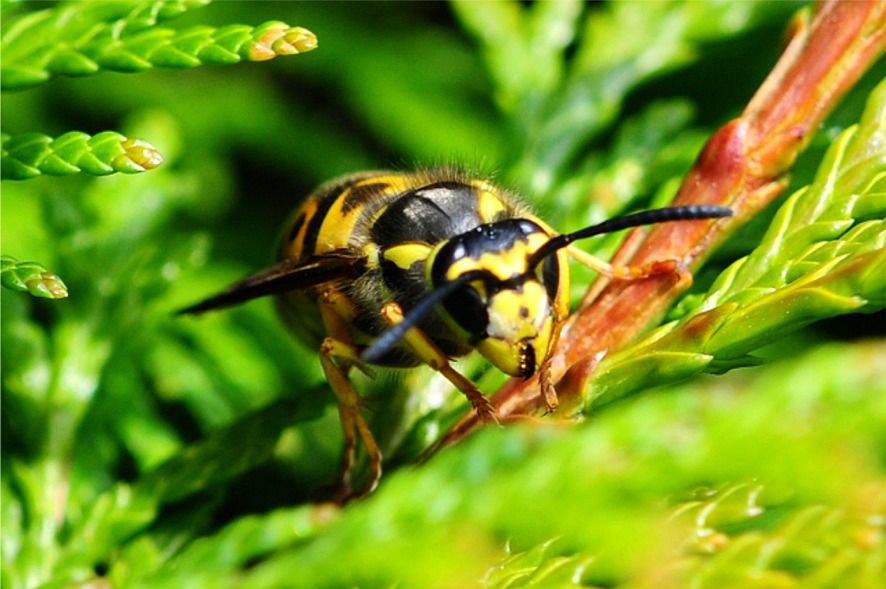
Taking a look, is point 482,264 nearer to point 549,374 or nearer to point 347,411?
point 549,374

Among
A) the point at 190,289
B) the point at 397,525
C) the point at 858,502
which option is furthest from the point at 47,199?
the point at 858,502

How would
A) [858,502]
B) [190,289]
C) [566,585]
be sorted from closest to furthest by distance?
[858,502]
[566,585]
[190,289]

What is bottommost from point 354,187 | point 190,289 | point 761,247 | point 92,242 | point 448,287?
point 190,289

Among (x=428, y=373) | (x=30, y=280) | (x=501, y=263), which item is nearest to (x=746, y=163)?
(x=501, y=263)

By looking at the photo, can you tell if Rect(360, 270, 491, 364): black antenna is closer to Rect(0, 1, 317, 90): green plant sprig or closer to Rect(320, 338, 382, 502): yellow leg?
Rect(320, 338, 382, 502): yellow leg

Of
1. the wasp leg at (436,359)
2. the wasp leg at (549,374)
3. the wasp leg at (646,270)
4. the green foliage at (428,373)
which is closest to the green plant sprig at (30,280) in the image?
the green foliage at (428,373)

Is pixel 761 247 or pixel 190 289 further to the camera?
pixel 190 289

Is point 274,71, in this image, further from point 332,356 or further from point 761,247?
point 761,247
